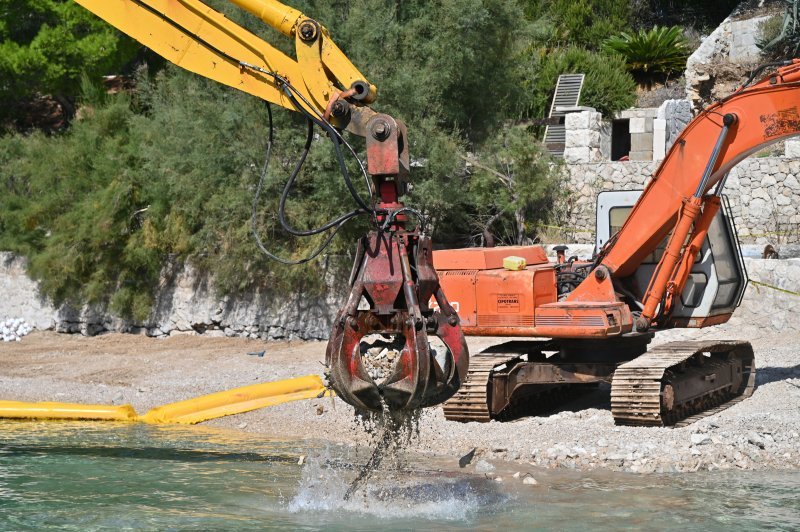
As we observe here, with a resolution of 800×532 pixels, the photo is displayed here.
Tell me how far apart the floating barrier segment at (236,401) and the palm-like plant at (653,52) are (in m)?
16.8

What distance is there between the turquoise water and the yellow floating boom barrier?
192 cm

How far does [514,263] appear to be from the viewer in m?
11.5

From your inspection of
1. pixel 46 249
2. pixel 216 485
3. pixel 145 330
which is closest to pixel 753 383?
pixel 216 485

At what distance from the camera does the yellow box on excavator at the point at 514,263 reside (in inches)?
450

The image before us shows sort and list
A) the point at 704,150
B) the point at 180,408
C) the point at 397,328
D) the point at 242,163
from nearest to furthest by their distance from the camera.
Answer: the point at 397,328 → the point at 704,150 → the point at 180,408 → the point at 242,163

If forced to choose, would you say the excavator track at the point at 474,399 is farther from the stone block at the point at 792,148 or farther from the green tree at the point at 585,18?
the green tree at the point at 585,18

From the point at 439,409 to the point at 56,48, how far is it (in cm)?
1450

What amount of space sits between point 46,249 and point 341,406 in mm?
9918

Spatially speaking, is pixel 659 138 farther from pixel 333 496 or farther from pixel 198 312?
pixel 333 496

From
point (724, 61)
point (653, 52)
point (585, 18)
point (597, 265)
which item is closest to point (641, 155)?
point (724, 61)

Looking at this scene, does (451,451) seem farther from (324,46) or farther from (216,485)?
(324,46)

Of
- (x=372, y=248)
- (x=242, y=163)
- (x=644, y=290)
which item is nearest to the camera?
(x=372, y=248)

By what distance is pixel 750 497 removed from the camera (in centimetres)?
878

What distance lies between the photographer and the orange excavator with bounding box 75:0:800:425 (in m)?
9.09
